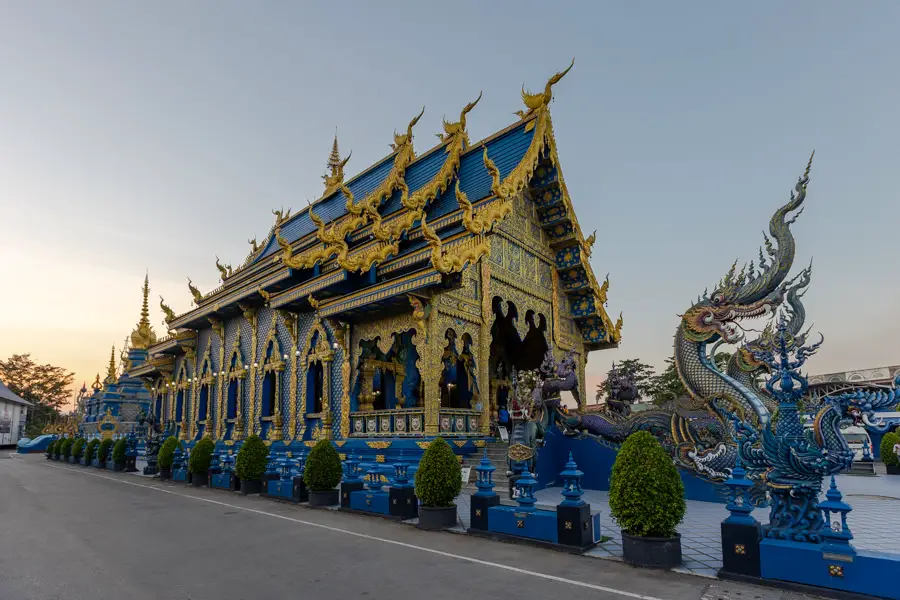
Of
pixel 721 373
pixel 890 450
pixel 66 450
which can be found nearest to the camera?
pixel 721 373

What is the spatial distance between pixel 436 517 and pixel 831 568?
16.0 feet

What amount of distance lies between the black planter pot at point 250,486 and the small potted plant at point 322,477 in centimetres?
277

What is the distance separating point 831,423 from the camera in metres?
5.57

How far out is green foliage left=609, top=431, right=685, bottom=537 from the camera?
5930 mm

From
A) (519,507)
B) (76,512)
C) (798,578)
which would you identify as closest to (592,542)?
(519,507)

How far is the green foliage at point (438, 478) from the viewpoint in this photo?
8.32m

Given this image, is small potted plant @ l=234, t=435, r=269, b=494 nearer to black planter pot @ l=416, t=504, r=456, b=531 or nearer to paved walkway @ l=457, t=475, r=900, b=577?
paved walkway @ l=457, t=475, r=900, b=577

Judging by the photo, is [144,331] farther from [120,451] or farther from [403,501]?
[403,501]

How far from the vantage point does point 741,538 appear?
5328mm

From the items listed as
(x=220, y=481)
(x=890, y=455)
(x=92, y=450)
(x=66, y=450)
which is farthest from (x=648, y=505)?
(x=66, y=450)

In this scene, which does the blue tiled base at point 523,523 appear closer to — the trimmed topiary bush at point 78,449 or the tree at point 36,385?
the trimmed topiary bush at point 78,449

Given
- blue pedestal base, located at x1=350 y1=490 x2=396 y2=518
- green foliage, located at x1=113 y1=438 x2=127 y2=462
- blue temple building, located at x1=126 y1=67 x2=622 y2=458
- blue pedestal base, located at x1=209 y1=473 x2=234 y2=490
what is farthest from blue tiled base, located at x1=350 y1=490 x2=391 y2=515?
green foliage, located at x1=113 y1=438 x2=127 y2=462

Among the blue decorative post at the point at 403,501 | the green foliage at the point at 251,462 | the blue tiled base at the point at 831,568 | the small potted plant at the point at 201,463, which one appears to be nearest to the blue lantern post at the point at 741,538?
the blue tiled base at the point at 831,568

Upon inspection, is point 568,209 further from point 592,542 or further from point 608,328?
point 592,542
